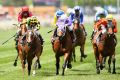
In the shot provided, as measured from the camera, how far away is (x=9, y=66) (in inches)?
973

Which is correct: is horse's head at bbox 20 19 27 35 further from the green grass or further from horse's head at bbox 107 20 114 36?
horse's head at bbox 107 20 114 36

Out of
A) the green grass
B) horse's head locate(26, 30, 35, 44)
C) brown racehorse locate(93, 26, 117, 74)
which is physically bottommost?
the green grass

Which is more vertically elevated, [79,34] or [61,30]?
[61,30]

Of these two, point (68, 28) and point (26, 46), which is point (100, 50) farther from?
point (26, 46)

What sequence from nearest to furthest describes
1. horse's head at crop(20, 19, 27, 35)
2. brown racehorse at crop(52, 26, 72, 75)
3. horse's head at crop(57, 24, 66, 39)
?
horse's head at crop(57, 24, 66, 39), brown racehorse at crop(52, 26, 72, 75), horse's head at crop(20, 19, 27, 35)

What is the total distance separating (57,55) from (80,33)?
5.49m

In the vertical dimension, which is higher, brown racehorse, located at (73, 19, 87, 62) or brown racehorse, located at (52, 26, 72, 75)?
brown racehorse, located at (52, 26, 72, 75)

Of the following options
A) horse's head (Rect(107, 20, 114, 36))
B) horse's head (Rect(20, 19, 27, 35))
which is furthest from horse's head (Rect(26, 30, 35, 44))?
horse's head (Rect(107, 20, 114, 36))

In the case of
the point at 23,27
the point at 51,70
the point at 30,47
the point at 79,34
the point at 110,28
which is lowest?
the point at 51,70

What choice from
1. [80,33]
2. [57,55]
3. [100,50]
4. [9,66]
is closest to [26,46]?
[57,55]

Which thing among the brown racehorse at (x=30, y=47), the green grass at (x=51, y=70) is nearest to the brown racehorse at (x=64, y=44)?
the brown racehorse at (x=30, y=47)

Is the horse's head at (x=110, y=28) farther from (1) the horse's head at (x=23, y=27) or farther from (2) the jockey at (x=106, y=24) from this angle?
(1) the horse's head at (x=23, y=27)

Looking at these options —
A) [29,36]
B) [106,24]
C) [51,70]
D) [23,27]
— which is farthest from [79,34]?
[29,36]

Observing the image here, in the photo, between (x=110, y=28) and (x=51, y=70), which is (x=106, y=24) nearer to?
(x=110, y=28)
